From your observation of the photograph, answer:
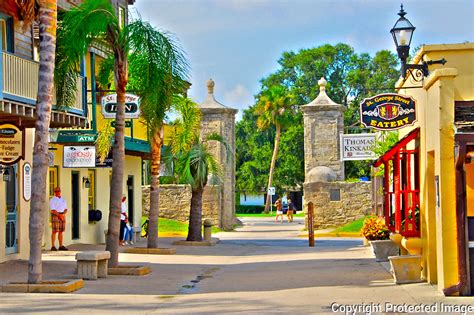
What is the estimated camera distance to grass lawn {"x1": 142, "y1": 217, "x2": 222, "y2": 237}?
38031mm

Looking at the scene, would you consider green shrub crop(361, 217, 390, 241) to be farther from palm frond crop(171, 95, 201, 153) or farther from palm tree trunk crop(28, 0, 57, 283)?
palm frond crop(171, 95, 201, 153)

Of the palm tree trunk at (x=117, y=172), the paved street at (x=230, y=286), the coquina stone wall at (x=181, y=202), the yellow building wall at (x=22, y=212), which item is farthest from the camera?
the coquina stone wall at (x=181, y=202)

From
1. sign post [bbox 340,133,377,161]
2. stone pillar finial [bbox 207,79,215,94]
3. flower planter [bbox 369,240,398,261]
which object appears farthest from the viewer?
stone pillar finial [bbox 207,79,215,94]

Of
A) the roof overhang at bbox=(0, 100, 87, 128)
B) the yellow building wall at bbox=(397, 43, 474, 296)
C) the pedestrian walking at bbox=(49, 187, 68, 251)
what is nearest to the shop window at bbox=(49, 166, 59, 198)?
the pedestrian walking at bbox=(49, 187, 68, 251)

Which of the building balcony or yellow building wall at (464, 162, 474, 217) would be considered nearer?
yellow building wall at (464, 162, 474, 217)

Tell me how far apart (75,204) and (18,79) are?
404 inches

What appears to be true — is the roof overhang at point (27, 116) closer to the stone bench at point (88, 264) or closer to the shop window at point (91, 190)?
the stone bench at point (88, 264)

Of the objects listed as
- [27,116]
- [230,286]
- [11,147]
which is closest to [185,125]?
[11,147]

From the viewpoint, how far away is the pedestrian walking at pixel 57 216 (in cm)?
2566

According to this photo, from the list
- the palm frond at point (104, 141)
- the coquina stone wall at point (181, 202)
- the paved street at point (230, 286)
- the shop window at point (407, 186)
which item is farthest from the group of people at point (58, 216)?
the coquina stone wall at point (181, 202)

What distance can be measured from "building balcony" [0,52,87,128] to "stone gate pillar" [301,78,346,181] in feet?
68.9

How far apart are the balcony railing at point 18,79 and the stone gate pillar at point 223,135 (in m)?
20.0

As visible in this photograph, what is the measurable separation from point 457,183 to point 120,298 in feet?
18.5

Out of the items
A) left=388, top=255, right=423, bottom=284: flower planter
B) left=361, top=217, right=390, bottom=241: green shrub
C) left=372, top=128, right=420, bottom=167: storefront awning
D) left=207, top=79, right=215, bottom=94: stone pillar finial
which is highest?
left=207, top=79, right=215, bottom=94: stone pillar finial
